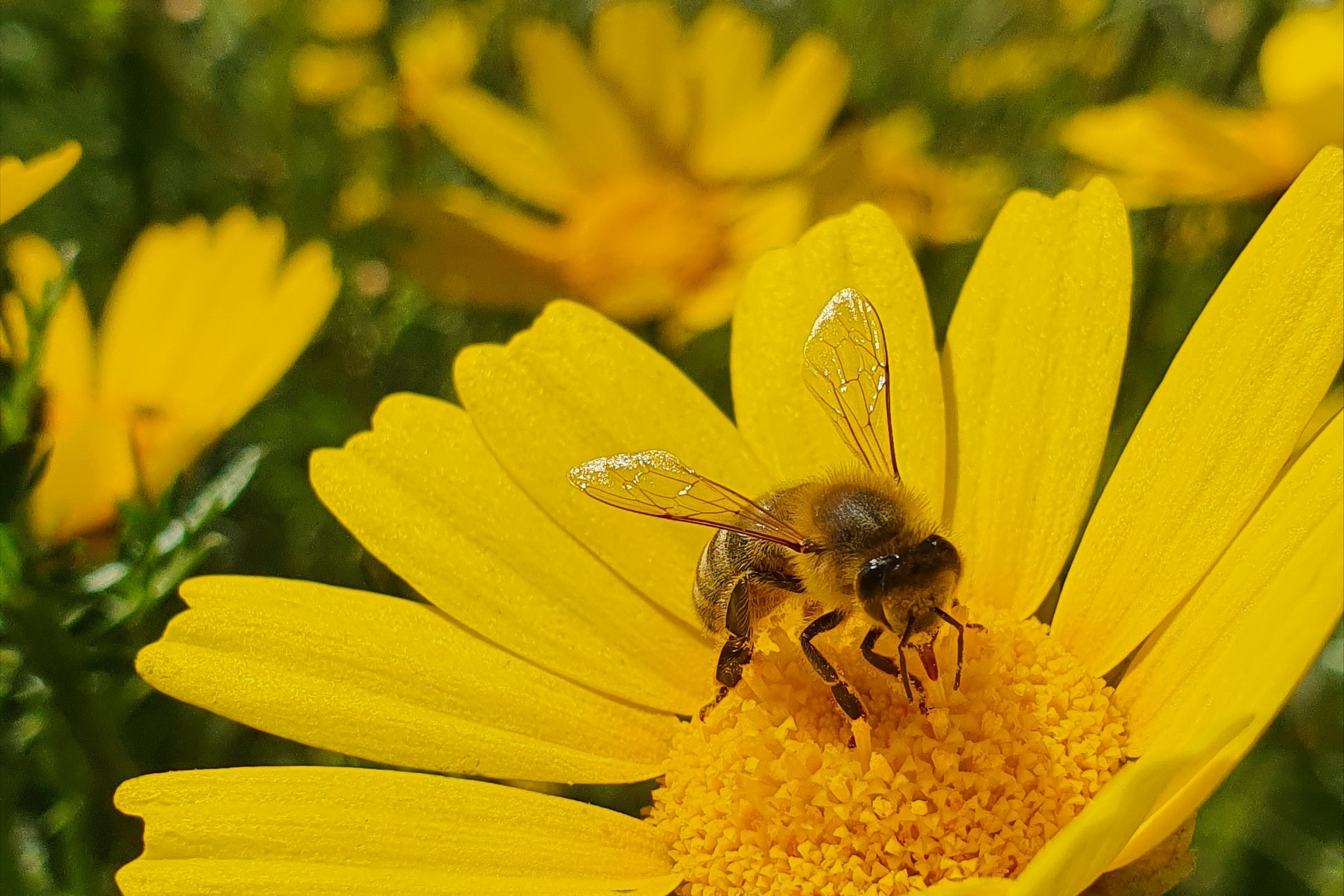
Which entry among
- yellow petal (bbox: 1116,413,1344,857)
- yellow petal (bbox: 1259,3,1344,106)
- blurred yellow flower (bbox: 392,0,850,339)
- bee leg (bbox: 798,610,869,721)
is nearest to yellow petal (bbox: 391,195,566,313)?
blurred yellow flower (bbox: 392,0,850,339)

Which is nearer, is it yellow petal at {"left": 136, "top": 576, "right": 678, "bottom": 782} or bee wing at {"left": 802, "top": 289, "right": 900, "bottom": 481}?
yellow petal at {"left": 136, "top": 576, "right": 678, "bottom": 782}

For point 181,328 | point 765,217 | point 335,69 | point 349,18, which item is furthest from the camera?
point 349,18

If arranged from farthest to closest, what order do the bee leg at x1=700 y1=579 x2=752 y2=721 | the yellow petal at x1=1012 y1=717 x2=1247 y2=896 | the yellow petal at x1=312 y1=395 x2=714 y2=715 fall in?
the yellow petal at x1=312 y1=395 x2=714 y2=715 → the bee leg at x1=700 y1=579 x2=752 y2=721 → the yellow petal at x1=1012 y1=717 x2=1247 y2=896

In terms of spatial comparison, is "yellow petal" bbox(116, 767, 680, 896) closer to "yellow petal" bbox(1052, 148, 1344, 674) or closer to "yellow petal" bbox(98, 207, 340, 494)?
"yellow petal" bbox(1052, 148, 1344, 674)

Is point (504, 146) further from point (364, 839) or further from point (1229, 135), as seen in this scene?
point (364, 839)

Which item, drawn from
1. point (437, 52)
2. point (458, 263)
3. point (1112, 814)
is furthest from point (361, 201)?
point (1112, 814)

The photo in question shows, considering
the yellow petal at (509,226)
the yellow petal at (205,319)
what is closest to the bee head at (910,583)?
the yellow petal at (205,319)

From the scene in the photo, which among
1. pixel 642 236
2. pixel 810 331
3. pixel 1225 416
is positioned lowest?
pixel 642 236
